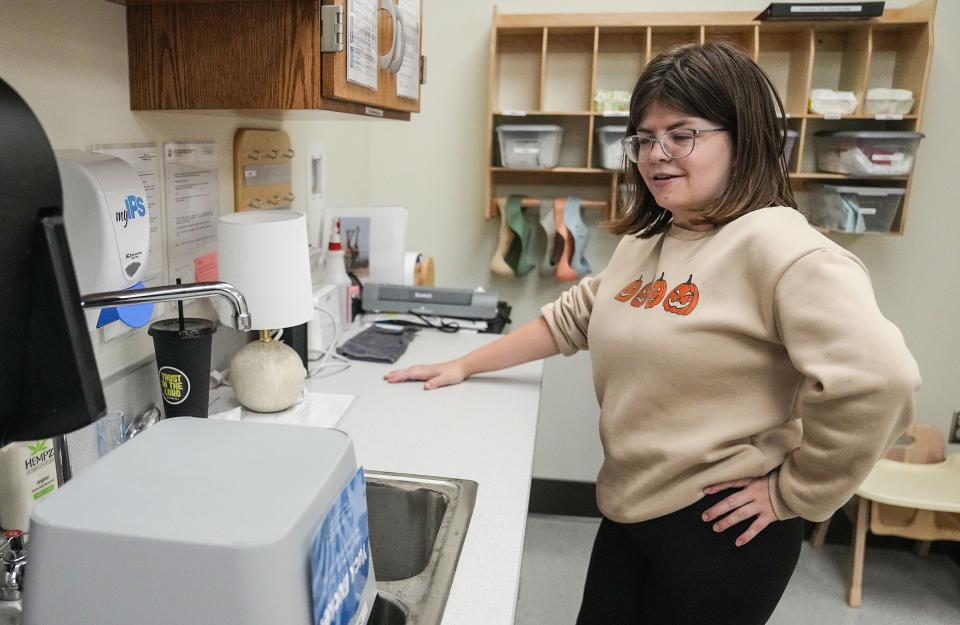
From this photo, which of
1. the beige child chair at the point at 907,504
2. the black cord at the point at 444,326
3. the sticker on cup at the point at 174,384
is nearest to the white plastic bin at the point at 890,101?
the beige child chair at the point at 907,504

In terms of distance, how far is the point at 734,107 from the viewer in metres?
1.14

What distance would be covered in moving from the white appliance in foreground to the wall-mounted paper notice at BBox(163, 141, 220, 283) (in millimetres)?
832

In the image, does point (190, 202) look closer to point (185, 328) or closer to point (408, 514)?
point (185, 328)

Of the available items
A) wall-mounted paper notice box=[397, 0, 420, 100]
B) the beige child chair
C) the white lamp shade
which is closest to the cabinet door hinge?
the white lamp shade

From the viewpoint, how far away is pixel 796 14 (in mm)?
2275

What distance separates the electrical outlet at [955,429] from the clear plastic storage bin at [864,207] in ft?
2.81

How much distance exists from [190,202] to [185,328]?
40cm

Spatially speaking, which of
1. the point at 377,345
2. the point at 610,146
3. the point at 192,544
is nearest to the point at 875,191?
the point at 610,146


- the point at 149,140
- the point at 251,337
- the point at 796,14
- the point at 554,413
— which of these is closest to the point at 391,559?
the point at 251,337

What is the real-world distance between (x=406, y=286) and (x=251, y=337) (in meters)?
0.69

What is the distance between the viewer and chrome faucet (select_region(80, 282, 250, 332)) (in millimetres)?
745

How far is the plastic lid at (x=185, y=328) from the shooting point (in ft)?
4.06

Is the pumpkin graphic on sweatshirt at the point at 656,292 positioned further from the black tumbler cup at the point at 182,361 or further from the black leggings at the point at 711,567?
the black tumbler cup at the point at 182,361

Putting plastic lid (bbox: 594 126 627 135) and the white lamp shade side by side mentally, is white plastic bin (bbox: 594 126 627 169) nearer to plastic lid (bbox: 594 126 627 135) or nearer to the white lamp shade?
plastic lid (bbox: 594 126 627 135)
